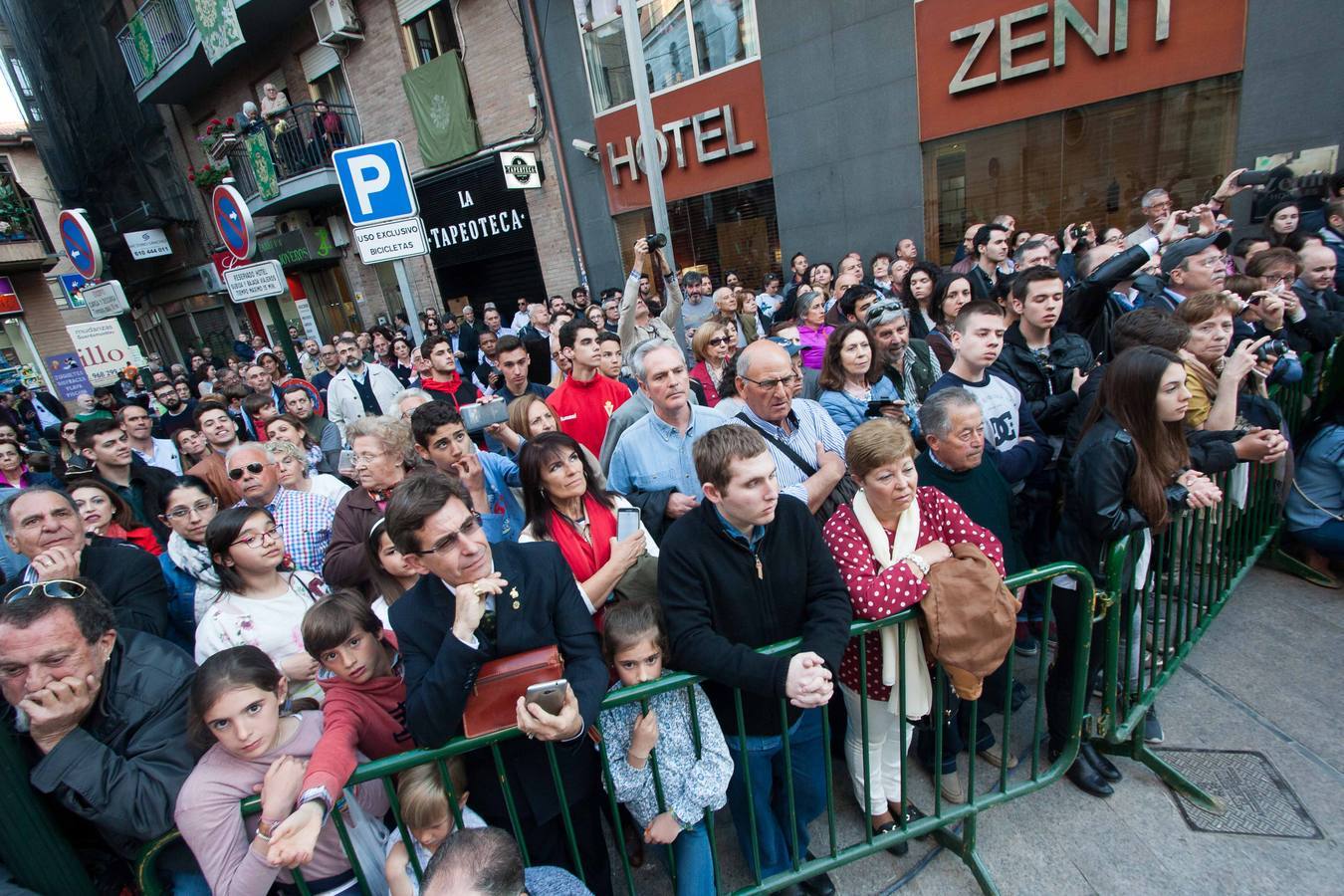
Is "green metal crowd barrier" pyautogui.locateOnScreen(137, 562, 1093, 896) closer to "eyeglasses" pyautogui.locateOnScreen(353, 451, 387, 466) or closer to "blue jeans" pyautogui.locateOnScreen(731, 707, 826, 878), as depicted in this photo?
"blue jeans" pyautogui.locateOnScreen(731, 707, 826, 878)

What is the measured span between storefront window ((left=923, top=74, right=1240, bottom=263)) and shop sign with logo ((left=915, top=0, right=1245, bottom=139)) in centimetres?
19

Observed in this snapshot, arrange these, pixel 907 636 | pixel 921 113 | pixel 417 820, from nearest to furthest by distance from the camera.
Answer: pixel 417 820 < pixel 907 636 < pixel 921 113

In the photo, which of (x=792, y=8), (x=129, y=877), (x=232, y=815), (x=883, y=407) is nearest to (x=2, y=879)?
(x=129, y=877)

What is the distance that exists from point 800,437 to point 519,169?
9950 mm

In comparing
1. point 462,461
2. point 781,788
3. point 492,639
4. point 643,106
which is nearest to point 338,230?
point 643,106

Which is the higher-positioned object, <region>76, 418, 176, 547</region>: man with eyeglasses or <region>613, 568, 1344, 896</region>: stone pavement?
<region>76, 418, 176, 547</region>: man with eyeglasses

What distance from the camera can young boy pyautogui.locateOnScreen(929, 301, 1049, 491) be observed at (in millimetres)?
2988

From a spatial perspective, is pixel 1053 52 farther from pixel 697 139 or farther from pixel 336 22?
pixel 336 22

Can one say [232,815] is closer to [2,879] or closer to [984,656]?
[2,879]

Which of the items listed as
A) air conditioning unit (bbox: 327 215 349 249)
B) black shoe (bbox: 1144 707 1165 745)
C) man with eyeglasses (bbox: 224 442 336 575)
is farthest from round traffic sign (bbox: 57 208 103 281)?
black shoe (bbox: 1144 707 1165 745)

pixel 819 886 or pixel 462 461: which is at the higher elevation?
pixel 462 461

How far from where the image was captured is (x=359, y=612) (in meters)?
2.13

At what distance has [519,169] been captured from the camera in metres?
10.8

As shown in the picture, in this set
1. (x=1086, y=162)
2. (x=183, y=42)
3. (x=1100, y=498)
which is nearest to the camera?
(x=1100, y=498)
